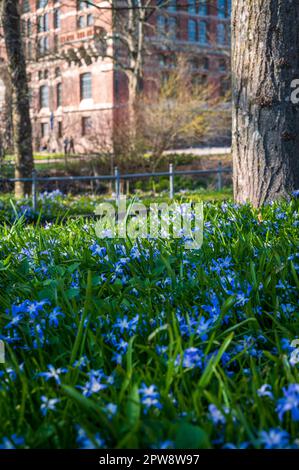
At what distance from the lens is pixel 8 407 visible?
5.38ft

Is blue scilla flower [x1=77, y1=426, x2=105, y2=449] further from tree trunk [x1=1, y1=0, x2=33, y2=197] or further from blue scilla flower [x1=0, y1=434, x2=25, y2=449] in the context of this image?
tree trunk [x1=1, y1=0, x2=33, y2=197]

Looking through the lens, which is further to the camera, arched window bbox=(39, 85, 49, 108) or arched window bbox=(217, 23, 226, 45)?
arched window bbox=(39, 85, 49, 108)

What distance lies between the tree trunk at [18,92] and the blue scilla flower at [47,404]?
11.5 m

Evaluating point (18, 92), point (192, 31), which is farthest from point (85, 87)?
point (18, 92)

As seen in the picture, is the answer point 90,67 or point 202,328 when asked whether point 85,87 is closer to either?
point 90,67

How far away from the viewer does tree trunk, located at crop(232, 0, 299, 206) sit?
477cm

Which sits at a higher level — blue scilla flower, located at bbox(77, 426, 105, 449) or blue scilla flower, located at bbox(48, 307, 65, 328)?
blue scilla flower, located at bbox(48, 307, 65, 328)

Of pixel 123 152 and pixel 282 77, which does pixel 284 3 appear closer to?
pixel 282 77

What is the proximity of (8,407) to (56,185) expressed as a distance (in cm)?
1594

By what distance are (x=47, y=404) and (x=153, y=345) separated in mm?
452

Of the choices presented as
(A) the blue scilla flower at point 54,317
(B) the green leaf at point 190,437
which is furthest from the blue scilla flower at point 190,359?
(A) the blue scilla flower at point 54,317

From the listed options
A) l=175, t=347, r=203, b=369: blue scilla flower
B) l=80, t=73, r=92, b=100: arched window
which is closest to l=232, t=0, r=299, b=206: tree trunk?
l=175, t=347, r=203, b=369: blue scilla flower

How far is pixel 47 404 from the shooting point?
164cm

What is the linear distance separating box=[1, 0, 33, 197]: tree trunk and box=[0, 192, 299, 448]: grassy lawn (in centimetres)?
976
